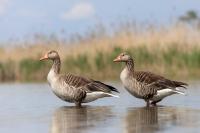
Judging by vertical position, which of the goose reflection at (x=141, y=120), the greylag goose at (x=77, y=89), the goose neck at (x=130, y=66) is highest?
the goose neck at (x=130, y=66)

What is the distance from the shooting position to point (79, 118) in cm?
1159

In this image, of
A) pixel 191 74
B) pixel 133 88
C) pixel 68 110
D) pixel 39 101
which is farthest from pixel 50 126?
pixel 191 74

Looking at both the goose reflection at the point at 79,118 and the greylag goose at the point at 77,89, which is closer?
the goose reflection at the point at 79,118

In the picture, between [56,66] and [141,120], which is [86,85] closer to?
[56,66]

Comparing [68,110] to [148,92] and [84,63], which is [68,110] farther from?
[84,63]

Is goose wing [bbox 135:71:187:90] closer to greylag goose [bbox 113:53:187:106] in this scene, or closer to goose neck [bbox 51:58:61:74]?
greylag goose [bbox 113:53:187:106]

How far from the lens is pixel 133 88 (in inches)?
552

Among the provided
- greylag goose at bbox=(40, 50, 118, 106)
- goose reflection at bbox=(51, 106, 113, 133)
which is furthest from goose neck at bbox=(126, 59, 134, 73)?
goose reflection at bbox=(51, 106, 113, 133)

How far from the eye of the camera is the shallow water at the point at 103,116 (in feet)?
32.7

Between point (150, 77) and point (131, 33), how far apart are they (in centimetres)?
1362

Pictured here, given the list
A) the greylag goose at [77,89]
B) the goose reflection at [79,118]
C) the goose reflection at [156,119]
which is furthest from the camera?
the greylag goose at [77,89]

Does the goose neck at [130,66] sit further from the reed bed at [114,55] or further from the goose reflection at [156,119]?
the reed bed at [114,55]

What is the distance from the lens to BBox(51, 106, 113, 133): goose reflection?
1008 centimetres

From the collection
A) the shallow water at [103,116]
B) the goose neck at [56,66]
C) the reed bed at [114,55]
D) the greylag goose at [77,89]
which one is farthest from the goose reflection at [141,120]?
the reed bed at [114,55]
